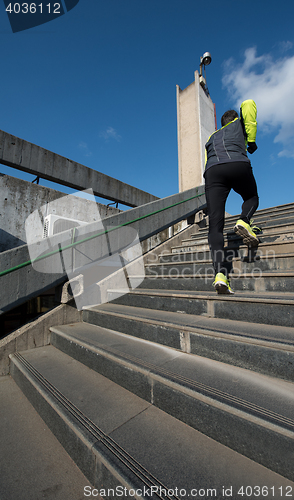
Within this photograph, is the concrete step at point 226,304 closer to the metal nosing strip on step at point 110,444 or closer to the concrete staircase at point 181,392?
the concrete staircase at point 181,392

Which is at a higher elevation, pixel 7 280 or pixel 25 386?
pixel 7 280

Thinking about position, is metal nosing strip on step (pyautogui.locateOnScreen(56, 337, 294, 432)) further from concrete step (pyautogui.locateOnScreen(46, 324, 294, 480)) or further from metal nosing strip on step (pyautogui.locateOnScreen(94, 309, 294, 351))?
metal nosing strip on step (pyautogui.locateOnScreen(94, 309, 294, 351))

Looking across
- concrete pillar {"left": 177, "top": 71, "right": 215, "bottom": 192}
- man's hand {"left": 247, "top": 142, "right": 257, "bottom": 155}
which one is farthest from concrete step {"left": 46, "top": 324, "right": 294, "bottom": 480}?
concrete pillar {"left": 177, "top": 71, "right": 215, "bottom": 192}

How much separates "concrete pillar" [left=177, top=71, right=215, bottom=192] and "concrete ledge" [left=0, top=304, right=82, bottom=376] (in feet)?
21.9

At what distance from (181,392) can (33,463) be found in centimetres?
94

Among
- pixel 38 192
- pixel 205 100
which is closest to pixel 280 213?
pixel 38 192

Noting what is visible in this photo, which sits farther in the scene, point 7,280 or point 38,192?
point 38,192

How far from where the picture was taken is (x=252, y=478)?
3.06 ft

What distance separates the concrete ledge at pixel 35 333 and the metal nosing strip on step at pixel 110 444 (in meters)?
0.96

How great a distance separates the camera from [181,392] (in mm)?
1316

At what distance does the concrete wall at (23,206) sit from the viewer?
15.9 feet

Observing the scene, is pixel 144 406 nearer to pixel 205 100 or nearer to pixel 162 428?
pixel 162 428

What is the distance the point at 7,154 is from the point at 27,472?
5.78 metres

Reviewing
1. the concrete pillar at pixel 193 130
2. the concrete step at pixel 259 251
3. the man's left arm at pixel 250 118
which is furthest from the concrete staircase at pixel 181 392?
the concrete pillar at pixel 193 130
